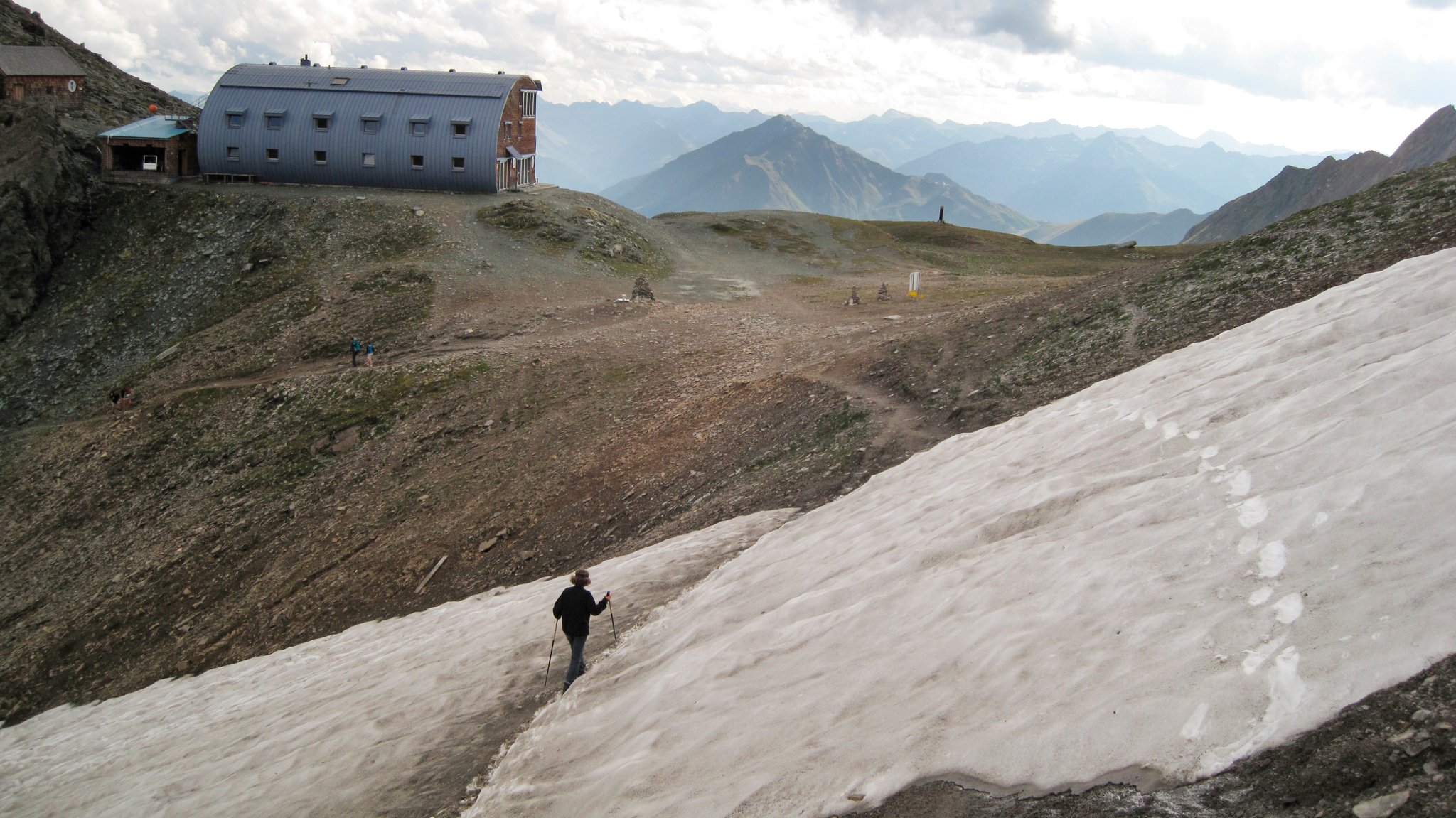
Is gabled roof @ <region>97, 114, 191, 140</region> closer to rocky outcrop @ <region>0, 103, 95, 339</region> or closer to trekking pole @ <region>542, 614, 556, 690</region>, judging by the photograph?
rocky outcrop @ <region>0, 103, 95, 339</region>

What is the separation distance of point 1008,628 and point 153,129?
7852 cm

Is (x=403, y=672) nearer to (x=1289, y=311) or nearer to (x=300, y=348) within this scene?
(x=1289, y=311)

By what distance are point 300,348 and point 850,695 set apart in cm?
4218

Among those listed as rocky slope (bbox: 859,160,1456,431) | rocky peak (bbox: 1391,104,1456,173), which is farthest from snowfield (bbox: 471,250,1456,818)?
rocky peak (bbox: 1391,104,1456,173)

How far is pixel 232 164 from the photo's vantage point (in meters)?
67.3

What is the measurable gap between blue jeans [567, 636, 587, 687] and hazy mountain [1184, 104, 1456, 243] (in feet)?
447

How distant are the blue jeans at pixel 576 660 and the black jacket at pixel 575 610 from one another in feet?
0.32

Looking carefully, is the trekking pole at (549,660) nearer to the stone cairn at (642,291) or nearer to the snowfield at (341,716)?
the snowfield at (341,716)

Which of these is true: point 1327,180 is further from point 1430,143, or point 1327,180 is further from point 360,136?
point 360,136

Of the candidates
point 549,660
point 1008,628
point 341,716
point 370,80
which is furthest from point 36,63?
point 1008,628

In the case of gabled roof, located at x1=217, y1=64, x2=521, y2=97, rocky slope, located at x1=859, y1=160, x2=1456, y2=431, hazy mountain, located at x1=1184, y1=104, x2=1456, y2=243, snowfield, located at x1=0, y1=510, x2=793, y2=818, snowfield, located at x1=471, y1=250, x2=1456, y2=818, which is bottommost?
snowfield, located at x1=0, y1=510, x2=793, y2=818

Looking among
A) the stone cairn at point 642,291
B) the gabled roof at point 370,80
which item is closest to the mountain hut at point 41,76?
the gabled roof at point 370,80

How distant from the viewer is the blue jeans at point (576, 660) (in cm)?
1439

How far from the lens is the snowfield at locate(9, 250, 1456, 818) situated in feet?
26.8
